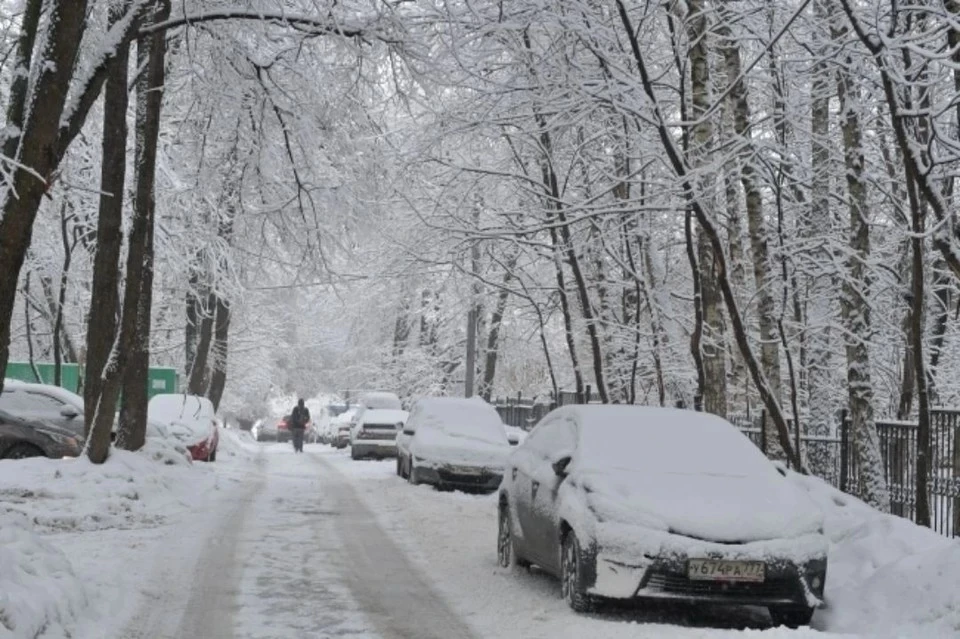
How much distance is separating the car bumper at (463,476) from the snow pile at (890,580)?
10.5 m

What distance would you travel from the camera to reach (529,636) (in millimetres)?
8125

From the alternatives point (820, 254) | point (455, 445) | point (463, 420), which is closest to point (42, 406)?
point (455, 445)

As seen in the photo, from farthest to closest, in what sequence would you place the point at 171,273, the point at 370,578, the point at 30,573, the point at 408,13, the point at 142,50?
the point at 171,273 → the point at 142,50 → the point at 408,13 → the point at 370,578 → the point at 30,573

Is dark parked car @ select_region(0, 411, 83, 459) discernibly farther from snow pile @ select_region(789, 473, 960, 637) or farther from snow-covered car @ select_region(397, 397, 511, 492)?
snow pile @ select_region(789, 473, 960, 637)

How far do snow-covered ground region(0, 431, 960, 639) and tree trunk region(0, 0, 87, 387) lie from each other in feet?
6.29

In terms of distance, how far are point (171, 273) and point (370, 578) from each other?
24.2m

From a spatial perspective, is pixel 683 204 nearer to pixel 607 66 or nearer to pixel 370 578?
pixel 607 66

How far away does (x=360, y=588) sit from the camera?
10133mm

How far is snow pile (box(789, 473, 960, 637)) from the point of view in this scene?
841 cm

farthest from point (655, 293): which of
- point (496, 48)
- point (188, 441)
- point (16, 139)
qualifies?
point (16, 139)

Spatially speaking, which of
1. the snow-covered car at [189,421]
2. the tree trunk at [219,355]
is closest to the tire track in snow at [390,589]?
the snow-covered car at [189,421]

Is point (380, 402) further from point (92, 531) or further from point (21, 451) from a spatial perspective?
point (92, 531)

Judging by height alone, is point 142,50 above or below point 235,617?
above

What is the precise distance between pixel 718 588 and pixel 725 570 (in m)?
0.15
